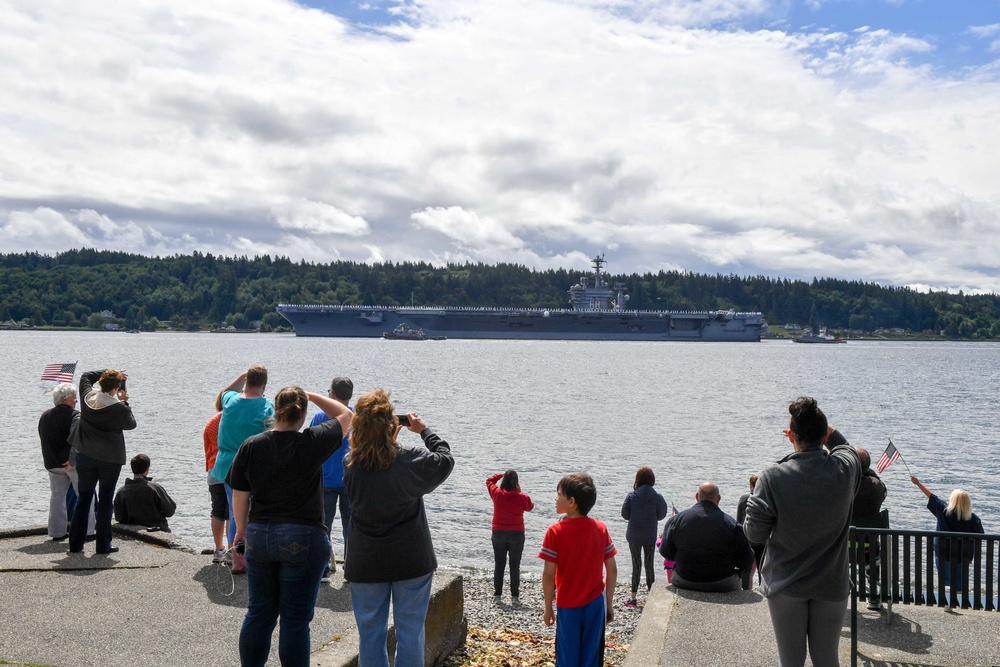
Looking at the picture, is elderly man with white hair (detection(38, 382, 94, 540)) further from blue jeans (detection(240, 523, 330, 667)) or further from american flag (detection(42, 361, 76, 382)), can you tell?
blue jeans (detection(240, 523, 330, 667))

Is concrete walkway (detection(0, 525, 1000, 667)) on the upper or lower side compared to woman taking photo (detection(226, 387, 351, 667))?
lower

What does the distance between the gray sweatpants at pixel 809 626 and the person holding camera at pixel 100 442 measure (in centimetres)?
543

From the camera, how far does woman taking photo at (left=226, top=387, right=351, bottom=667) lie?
438 cm

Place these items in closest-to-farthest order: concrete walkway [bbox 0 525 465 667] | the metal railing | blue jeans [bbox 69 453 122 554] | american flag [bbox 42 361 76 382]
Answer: concrete walkway [bbox 0 525 465 667]
the metal railing
blue jeans [bbox 69 453 122 554]
american flag [bbox 42 361 76 382]

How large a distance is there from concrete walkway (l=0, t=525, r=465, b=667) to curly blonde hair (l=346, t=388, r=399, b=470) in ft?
5.41

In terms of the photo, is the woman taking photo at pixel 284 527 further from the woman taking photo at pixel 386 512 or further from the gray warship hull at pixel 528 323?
the gray warship hull at pixel 528 323

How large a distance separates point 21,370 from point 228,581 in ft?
222

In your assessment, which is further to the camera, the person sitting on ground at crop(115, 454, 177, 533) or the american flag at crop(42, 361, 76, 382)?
the american flag at crop(42, 361, 76, 382)

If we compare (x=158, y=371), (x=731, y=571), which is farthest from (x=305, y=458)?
(x=158, y=371)

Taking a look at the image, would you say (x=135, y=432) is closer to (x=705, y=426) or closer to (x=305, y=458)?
(x=705, y=426)

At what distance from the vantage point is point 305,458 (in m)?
4.41

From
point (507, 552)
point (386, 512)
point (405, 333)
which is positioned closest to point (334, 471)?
point (386, 512)

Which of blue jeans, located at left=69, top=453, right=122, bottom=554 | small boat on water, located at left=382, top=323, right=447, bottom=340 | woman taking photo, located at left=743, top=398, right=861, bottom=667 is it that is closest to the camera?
woman taking photo, located at left=743, top=398, right=861, bottom=667

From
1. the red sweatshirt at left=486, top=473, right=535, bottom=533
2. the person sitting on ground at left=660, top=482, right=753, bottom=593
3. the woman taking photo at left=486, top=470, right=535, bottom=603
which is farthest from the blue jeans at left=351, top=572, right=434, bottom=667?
the red sweatshirt at left=486, top=473, right=535, bottom=533
